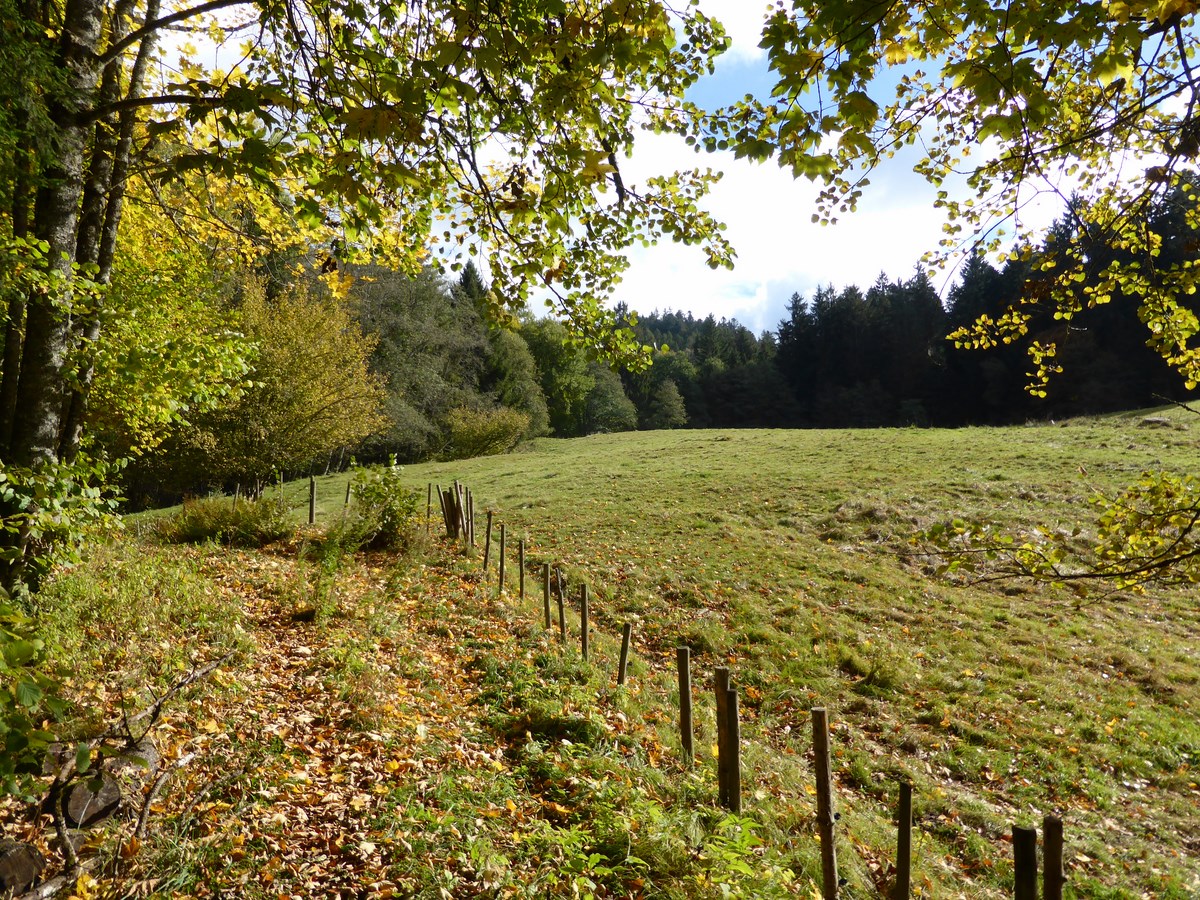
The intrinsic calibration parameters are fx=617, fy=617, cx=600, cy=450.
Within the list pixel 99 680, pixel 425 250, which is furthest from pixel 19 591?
pixel 425 250

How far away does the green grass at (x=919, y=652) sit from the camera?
5754mm

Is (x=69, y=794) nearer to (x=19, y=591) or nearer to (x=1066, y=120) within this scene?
(x=19, y=591)

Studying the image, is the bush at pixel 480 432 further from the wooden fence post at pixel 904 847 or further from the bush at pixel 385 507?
the wooden fence post at pixel 904 847

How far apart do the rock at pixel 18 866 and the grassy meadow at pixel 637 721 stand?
0.33m

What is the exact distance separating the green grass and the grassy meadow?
0.05m

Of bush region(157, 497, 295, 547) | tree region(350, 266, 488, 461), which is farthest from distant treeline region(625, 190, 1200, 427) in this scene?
bush region(157, 497, 295, 547)

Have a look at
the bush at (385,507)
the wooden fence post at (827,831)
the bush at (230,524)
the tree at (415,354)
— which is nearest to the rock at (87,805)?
the wooden fence post at (827,831)

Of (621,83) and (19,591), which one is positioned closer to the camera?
(621,83)


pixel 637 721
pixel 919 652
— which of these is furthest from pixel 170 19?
pixel 919 652

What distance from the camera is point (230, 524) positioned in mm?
11500

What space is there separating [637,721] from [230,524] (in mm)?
9103

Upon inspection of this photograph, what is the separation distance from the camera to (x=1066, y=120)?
4.71 m

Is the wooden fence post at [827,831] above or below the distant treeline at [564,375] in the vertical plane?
below

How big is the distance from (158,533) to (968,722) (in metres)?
13.4
